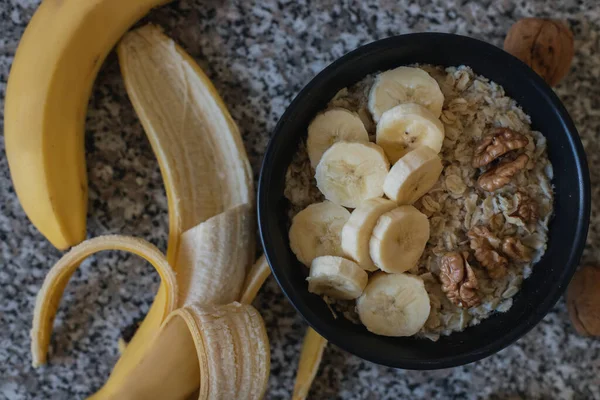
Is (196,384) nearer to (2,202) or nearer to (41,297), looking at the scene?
(41,297)

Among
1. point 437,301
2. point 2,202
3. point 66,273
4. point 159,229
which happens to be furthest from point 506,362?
point 2,202

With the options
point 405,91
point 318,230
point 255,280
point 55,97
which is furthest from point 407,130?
point 55,97

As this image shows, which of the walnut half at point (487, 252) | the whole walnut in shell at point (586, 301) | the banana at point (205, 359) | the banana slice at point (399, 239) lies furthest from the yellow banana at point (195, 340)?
the whole walnut in shell at point (586, 301)

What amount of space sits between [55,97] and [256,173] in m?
0.32

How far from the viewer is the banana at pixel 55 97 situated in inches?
33.4

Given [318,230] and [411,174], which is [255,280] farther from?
[411,174]

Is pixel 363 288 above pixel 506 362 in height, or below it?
above

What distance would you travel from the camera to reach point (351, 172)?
0.80m

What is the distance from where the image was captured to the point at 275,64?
943 mm

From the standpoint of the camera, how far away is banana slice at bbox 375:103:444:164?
2.54 ft

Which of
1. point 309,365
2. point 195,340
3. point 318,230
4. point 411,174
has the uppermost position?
point 411,174

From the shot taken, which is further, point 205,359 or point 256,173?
point 256,173

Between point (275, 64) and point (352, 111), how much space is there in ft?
0.57

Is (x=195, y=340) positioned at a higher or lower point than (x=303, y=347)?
higher
